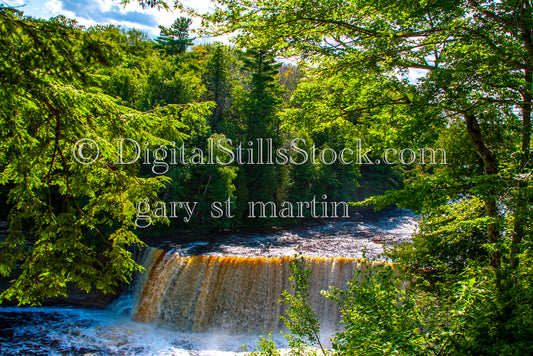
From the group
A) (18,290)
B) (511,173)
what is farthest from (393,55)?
(18,290)

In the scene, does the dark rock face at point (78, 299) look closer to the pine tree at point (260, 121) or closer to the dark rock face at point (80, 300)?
the dark rock face at point (80, 300)

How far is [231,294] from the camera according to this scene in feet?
36.8

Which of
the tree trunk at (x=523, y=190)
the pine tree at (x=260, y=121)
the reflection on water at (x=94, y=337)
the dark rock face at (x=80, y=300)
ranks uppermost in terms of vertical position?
the pine tree at (x=260, y=121)

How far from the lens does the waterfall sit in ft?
35.4

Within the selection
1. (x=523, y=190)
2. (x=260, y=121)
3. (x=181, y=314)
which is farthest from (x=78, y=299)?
(x=260, y=121)

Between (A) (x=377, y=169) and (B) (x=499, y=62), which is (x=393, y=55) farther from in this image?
(A) (x=377, y=169)

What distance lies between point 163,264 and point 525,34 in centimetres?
1190

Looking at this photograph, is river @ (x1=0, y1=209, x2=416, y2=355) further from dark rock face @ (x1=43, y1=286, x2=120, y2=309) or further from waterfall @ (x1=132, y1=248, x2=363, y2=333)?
dark rock face @ (x1=43, y1=286, x2=120, y2=309)

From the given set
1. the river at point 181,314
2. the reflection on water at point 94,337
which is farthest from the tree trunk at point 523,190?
the reflection on water at point 94,337

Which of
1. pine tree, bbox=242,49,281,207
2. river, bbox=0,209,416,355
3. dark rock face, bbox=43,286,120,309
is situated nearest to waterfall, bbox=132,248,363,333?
river, bbox=0,209,416,355

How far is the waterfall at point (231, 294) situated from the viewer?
10.8 m

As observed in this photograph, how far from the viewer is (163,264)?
490 inches

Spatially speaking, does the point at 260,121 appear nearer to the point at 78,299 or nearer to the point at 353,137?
the point at 78,299

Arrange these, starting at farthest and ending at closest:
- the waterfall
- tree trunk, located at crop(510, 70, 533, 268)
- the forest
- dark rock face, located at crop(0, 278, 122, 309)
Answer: dark rock face, located at crop(0, 278, 122, 309)
the waterfall
tree trunk, located at crop(510, 70, 533, 268)
the forest
